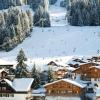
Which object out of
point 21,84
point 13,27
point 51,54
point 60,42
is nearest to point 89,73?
point 21,84

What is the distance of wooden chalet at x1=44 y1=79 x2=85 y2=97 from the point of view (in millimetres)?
77225

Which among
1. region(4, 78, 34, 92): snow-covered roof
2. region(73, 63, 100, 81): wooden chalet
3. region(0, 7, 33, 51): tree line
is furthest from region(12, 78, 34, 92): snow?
region(0, 7, 33, 51): tree line

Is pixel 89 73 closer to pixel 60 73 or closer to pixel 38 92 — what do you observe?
pixel 60 73

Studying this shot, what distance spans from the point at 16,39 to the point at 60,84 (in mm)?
67876

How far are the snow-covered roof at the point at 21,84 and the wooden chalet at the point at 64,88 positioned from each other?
2984mm

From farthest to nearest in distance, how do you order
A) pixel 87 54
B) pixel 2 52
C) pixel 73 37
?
1. pixel 73 37
2. pixel 2 52
3. pixel 87 54

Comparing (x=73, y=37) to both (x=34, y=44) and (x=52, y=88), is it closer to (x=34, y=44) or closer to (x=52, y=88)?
(x=34, y=44)

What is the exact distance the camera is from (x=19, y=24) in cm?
15262

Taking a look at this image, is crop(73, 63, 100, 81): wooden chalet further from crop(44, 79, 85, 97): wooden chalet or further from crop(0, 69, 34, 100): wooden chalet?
crop(0, 69, 34, 100): wooden chalet

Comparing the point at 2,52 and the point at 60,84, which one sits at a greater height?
the point at 60,84

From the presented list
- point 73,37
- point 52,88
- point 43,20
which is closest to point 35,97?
point 52,88

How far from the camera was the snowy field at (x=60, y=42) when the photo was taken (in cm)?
13238

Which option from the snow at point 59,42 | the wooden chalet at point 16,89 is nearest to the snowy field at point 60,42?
the snow at point 59,42

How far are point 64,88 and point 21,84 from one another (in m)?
6.56
